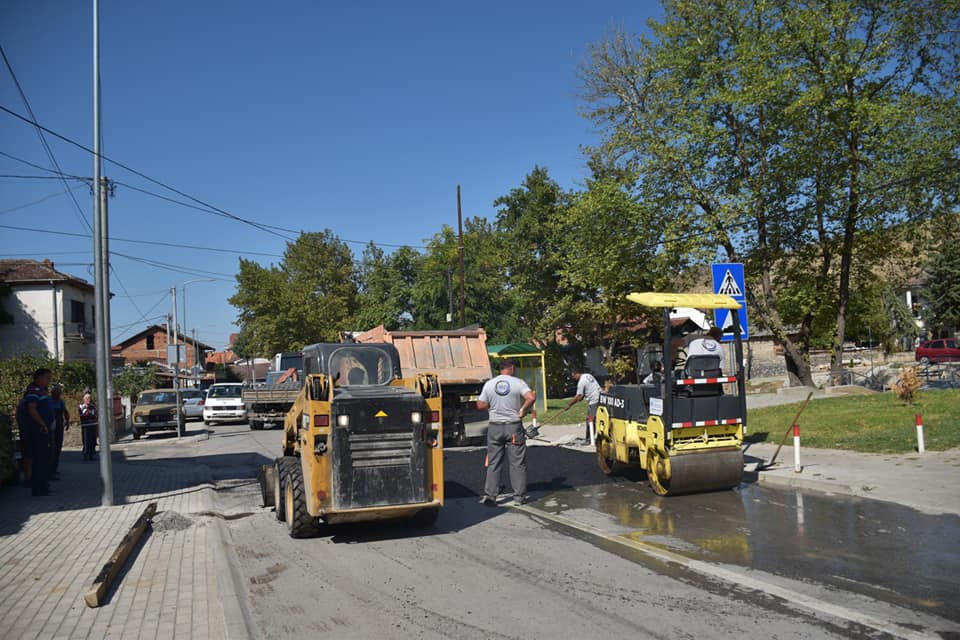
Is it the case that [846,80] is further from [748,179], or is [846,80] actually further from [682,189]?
[682,189]

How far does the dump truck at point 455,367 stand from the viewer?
1683 centimetres

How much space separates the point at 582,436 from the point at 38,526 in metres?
12.0

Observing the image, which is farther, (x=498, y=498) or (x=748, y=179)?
(x=748, y=179)

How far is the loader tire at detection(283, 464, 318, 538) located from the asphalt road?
18cm

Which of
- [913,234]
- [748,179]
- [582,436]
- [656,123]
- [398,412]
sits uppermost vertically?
[656,123]

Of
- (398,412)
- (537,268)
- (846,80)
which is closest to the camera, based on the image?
(398,412)

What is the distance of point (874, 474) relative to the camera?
10.1 metres

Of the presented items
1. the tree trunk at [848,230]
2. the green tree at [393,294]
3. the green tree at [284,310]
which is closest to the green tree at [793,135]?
the tree trunk at [848,230]

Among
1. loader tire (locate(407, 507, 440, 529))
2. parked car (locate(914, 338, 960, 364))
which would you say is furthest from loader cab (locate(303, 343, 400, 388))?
parked car (locate(914, 338, 960, 364))

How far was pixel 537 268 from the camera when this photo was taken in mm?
40062

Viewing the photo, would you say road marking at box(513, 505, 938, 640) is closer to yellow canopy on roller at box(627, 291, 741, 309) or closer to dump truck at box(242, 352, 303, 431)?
yellow canopy on roller at box(627, 291, 741, 309)

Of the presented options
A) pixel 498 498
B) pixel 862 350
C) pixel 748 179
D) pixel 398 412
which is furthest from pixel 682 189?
pixel 862 350

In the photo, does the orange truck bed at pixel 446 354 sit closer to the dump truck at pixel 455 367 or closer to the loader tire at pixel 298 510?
the dump truck at pixel 455 367

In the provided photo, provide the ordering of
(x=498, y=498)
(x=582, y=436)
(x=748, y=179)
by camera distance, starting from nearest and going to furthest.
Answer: (x=498, y=498) < (x=582, y=436) < (x=748, y=179)
